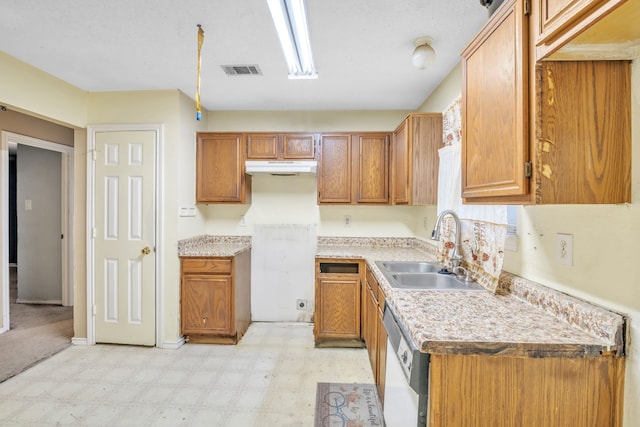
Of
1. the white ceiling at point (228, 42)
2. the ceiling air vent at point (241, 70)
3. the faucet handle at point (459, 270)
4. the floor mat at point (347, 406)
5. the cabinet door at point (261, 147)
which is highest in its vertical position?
the ceiling air vent at point (241, 70)

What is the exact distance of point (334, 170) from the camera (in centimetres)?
326

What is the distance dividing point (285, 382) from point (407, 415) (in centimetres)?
140

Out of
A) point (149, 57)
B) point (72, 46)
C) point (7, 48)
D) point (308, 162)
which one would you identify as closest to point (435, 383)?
point (308, 162)

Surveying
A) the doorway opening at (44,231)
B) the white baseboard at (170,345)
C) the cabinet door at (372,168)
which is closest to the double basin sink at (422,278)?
the cabinet door at (372,168)

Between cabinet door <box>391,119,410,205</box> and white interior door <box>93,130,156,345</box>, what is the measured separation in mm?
2300

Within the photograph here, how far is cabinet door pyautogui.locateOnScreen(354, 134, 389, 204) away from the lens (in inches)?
127

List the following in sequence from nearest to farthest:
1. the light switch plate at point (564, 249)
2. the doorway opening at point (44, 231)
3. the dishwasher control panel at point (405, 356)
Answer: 1. the dishwasher control panel at point (405, 356)
2. the light switch plate at point (564, 249)
3. the doorway opening at point (44, 231)

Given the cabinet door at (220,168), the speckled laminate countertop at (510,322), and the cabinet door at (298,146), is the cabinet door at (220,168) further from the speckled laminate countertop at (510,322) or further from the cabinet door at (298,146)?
the speckled laminate countertop at (510,322)

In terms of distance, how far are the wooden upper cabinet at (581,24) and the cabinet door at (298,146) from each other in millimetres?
2436

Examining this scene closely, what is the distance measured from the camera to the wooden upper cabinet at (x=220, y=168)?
328cm

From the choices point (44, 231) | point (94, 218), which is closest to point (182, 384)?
point (94, 218)

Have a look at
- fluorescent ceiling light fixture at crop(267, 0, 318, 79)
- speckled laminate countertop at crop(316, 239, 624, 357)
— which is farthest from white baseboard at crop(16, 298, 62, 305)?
speckled laminate countertop at crop(316, 239, 624, 357)

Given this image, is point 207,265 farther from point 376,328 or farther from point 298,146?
point 376,328

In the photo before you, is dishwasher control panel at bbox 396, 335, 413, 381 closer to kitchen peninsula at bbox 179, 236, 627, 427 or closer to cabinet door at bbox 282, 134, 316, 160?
kitchen peninsula at bbox 179, 236, 627, 427
